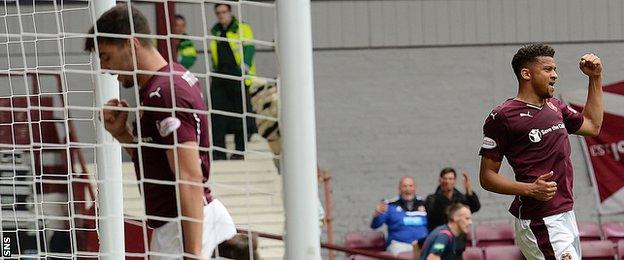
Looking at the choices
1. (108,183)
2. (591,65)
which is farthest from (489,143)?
(108,183)

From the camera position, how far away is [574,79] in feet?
57.0

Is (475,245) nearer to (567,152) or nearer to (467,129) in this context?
(467,129)

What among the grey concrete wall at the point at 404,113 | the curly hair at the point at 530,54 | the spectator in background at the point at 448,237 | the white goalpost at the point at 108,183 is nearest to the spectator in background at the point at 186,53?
the grey concrete wall at the point at 404,113

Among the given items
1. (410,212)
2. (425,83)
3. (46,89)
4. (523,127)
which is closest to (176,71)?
(523,127)

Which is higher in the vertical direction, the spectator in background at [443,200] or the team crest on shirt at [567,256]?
the team crest on shirt at [567,256]

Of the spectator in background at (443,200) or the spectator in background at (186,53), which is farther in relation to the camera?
the spectator in background at (186,53)

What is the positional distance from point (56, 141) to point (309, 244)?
21.5 ft

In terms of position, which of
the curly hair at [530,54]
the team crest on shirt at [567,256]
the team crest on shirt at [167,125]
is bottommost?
the team crest on shirt at [567,256]

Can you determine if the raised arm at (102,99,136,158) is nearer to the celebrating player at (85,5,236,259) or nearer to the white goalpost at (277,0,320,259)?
the celebrating player at (85,5,236,259)

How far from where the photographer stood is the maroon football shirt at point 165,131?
223 inches

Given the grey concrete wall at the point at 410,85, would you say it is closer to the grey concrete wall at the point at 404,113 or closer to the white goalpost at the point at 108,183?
the grey concrete wall at the point at 404,113

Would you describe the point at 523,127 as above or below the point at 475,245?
above

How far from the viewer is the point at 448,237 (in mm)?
12055

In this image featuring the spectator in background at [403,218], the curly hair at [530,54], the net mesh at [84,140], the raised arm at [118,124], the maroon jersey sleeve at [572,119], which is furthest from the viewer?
the spectator in background at [403,218]
